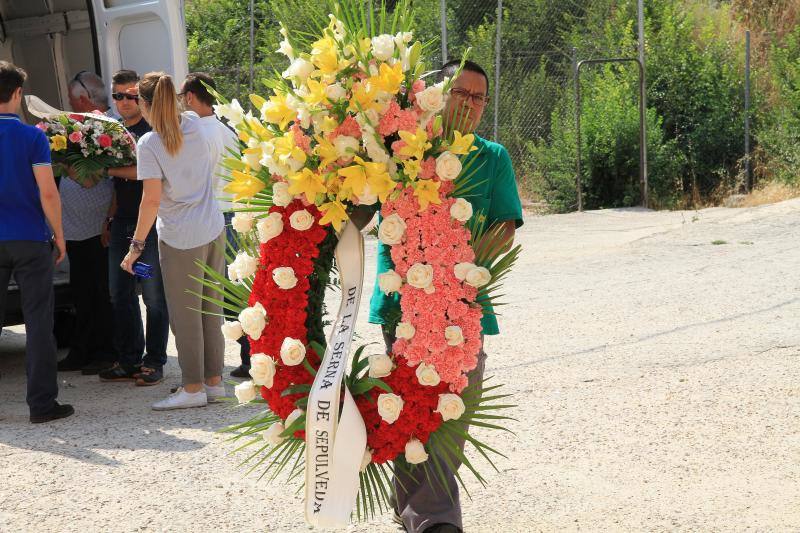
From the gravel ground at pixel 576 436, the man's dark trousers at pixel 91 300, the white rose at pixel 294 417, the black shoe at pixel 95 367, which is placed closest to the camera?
the white rose at pixel 294 417

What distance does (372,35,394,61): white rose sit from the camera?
3.57 metres

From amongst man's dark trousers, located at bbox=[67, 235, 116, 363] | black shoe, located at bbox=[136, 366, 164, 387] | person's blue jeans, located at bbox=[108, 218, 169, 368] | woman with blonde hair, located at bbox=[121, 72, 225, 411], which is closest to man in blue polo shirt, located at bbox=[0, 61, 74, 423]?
woman with blonde hair, located at bbox=[121, 72, 225, 411]

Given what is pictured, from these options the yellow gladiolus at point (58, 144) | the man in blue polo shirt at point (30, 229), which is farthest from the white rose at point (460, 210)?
the yellow gladiolus at point (58, 144)

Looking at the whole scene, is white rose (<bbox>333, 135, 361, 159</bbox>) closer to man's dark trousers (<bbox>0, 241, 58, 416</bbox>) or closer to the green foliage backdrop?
man's dark trousers (<bbox>0, 241, 58, 416</bbox>)

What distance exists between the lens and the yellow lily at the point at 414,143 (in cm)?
355

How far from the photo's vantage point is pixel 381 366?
3.72 m

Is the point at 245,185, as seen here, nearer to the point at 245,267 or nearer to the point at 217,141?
the point at 245,267

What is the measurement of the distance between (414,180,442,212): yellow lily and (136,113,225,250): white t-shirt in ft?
9.56

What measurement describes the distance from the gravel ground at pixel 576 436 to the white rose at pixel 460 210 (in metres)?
1.46

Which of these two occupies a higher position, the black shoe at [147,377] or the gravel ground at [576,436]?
the black shoe at [147,377]

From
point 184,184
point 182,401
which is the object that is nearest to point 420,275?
point 184,184

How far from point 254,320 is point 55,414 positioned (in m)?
3.07

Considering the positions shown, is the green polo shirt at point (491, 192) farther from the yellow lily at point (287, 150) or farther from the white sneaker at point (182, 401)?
the white sneaker at point (182, 401)

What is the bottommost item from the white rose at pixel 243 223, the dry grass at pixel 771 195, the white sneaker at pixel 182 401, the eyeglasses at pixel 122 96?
the white sneaker at pixel 182 401
